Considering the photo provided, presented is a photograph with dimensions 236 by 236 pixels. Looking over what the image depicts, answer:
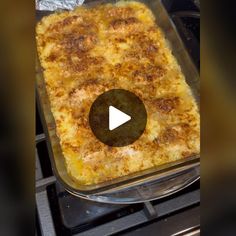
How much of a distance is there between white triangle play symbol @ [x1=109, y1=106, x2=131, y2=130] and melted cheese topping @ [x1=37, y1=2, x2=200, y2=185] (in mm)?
71

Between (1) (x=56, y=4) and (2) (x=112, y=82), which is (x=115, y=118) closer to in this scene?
(2) (x=112, y=82)

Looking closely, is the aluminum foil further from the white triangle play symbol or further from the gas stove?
the gas stove

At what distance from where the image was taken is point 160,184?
1.32 meters

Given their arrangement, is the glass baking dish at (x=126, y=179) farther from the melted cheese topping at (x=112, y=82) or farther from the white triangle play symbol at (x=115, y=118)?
the white triangle play symbol at (x=115, y=118)

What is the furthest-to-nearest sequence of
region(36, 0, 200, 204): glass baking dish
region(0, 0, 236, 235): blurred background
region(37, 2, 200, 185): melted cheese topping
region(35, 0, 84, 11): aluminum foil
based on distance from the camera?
region(35, 0, 84, 11): aluminum foil
region(37, 2, 200, 185): melted cheese topping
region(36, 0, 200, 204): glass baking dish
region(0, 0, 236, 235): blurred background

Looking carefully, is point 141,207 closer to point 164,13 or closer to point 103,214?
point 103,214

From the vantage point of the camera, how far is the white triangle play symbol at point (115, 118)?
1.44 m

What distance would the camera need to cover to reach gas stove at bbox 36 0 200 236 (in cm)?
129

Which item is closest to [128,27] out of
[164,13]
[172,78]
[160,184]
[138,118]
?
[164,13]

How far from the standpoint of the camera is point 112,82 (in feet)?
5.09
